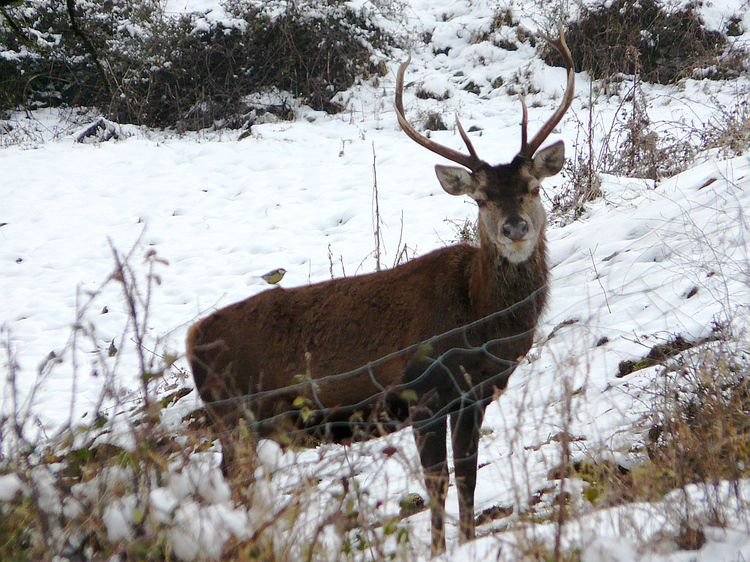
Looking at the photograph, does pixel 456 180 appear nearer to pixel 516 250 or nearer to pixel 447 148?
pixel 447 148

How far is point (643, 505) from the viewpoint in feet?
7.77

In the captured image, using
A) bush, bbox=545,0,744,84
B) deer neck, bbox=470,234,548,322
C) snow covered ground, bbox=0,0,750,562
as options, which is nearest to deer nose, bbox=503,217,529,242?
deer neck, bbox=470,234,548,322

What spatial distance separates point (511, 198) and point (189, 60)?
10774mm

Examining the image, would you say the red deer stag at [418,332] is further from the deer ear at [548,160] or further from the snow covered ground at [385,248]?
the snow covered ground at [385,248]

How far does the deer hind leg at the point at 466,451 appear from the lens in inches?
127

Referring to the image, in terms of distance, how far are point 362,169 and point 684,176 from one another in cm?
525

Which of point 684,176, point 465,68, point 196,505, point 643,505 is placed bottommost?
point 643,505

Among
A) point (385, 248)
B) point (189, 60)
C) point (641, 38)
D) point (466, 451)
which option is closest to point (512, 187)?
point (466, 451)

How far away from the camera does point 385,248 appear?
7.28 m

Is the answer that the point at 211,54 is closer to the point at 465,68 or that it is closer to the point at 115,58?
the point at 115,58

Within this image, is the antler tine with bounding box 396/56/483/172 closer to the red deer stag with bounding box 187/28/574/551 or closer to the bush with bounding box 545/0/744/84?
the red deer stag with bounding box 187/28/574/551

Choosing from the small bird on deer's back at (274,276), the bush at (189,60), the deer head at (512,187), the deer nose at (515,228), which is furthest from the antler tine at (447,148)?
the bush at (189,60)

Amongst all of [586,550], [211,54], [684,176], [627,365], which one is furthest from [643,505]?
[211,54]

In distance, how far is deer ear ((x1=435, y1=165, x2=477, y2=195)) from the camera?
4.03 meters
